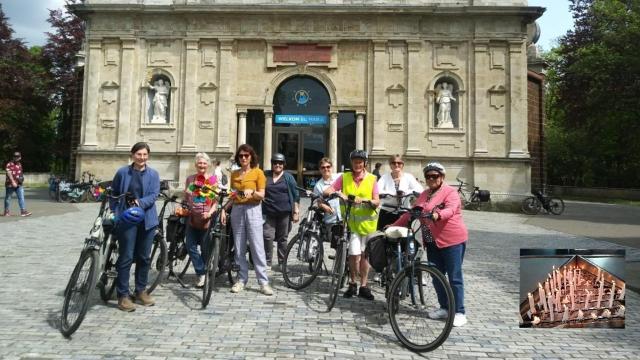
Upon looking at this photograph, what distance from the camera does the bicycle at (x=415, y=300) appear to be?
4.32 m

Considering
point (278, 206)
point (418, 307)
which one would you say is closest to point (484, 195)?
point (278, 206)

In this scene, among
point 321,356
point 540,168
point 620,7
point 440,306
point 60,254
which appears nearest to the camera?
point 321,356

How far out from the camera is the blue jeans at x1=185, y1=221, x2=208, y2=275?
21.4 feet

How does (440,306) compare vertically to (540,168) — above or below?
below

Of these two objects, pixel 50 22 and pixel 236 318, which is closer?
pixel 236 318

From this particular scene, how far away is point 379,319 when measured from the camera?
5266 millimetres

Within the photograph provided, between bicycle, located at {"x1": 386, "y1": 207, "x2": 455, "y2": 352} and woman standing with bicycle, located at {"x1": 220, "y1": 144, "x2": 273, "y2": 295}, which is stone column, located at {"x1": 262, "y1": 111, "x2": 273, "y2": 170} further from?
bicycle, located at {"x1": 386, "y1": 207, "x2": 455, "y2": 352}

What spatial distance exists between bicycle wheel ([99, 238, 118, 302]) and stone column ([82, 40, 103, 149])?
18.4 m

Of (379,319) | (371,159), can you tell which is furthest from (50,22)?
(379,319)

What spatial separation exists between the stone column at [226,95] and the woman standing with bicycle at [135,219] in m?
16.7

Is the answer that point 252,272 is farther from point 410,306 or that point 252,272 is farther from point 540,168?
point 540,168

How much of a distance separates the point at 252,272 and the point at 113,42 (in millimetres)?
18847

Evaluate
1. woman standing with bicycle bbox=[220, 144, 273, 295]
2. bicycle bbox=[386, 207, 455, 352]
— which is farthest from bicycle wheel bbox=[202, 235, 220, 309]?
bicycle bbox=[386, 207, 455, 352]

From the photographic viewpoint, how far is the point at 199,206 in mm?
6434
